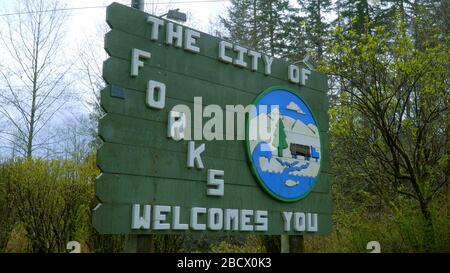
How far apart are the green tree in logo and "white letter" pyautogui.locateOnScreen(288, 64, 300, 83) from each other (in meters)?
0.62

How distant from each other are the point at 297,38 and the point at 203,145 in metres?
18.9

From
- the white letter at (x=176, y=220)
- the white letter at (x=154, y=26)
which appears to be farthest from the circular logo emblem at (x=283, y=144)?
the white letter at (x=154, y=26)

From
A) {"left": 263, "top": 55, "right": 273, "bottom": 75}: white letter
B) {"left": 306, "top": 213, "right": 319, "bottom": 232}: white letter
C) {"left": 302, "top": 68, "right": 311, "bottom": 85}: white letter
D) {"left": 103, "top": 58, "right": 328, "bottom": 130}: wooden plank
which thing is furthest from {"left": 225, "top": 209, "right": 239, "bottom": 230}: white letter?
{"left": 302, "top": 68, "right": 311, "bottom": 85}: white letter

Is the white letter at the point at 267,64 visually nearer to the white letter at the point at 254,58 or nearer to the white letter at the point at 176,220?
the white letter at the point at 254,58

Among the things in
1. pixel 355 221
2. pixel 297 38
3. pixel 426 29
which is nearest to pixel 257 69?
pixel 355 221

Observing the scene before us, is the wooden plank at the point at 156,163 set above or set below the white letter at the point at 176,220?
above

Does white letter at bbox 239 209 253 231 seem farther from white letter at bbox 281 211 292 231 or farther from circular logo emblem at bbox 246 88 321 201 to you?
white letter at bbox 281 211 292 231

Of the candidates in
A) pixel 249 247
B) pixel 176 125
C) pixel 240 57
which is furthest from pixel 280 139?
pixel 249 247

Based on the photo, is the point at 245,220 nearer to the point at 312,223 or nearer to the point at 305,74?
the point at 312,223

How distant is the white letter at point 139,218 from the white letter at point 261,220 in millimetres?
1332

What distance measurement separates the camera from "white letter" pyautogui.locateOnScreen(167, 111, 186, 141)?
177 inches

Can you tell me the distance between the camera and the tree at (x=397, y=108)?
26.4ft

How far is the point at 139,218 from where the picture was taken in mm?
4148
